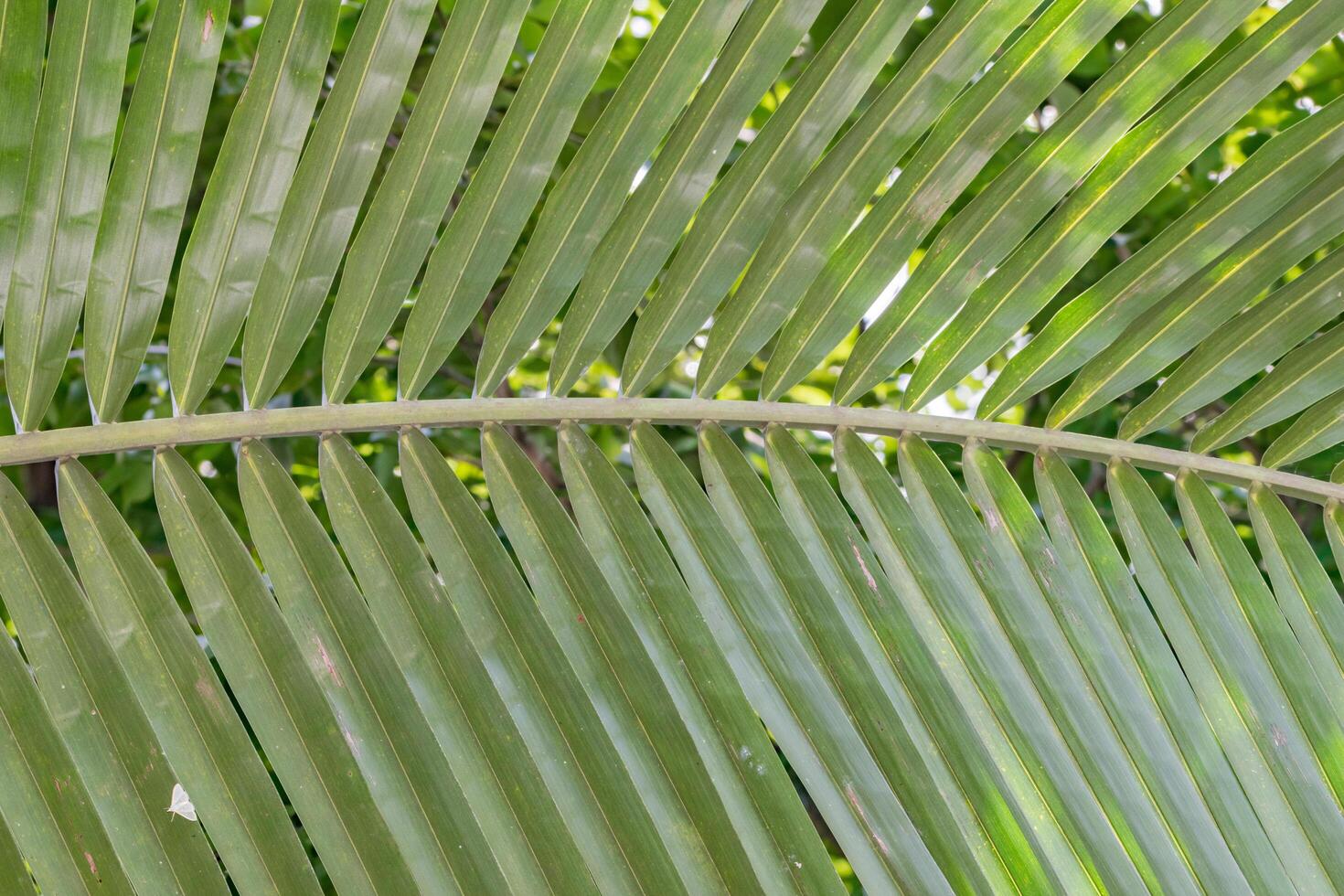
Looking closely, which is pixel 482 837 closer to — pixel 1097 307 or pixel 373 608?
pixel 373 608

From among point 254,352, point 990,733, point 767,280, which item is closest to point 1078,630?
point 990,733

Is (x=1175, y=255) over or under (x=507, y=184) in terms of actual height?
under

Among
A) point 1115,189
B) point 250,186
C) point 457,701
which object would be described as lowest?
point 457,701

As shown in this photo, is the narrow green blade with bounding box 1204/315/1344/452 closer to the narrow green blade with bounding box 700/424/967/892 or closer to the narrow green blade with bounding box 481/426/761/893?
the narrow green blade with bounding box 700/424/967/892

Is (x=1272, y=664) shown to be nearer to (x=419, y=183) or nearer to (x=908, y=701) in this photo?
(x=908, y=701)

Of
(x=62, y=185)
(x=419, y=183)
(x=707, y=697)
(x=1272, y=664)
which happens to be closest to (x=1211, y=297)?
(x=1272, y=664)

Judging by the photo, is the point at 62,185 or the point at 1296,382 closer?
the point at 62,185

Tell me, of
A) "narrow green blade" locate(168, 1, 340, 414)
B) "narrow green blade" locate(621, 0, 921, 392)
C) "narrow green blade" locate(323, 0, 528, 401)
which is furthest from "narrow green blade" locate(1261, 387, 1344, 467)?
"narrow green blade" locate(168, 1, 340, 414)
